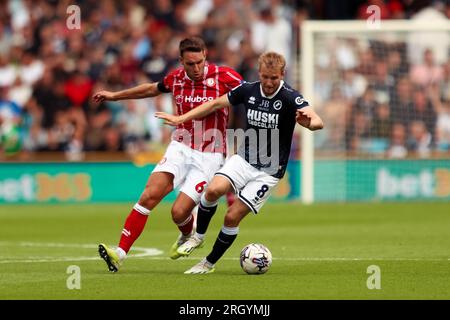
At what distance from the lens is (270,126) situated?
1138 centimetres

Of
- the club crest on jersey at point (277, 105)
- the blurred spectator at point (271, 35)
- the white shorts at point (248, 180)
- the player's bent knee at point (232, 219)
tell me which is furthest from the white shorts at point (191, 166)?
the blurred spectator at point (271, 35)

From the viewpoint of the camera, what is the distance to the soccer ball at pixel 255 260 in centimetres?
1123

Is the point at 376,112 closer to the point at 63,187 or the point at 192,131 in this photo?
the point at 63,187

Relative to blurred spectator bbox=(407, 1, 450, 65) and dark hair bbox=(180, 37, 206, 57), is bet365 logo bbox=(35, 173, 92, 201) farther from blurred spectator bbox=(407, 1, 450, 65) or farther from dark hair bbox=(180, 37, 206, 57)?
dark hair bbox=(180, 37, 206, 57)

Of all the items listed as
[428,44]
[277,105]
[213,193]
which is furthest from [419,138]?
[213,193]

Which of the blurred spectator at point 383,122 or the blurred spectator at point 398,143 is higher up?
the blurred spectator at point 383,122

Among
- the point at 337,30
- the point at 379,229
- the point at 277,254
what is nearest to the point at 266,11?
the point at 337,30

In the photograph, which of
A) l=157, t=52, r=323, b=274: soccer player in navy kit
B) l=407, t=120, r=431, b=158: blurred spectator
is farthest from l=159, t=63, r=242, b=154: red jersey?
l=407, t=120, r=431, b=158: blurred spectator

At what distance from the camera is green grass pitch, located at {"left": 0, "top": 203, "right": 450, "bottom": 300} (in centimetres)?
988

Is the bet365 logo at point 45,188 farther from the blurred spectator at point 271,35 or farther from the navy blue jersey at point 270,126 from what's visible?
the navy blue jersey at point 270,126

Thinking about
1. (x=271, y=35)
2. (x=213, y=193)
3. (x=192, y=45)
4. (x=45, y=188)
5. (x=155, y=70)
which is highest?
(x=271, y=35)

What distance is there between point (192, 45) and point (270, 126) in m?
1.29

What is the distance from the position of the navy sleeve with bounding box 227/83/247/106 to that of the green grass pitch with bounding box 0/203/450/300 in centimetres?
173

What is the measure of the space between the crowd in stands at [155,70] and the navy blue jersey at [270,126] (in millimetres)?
11873
